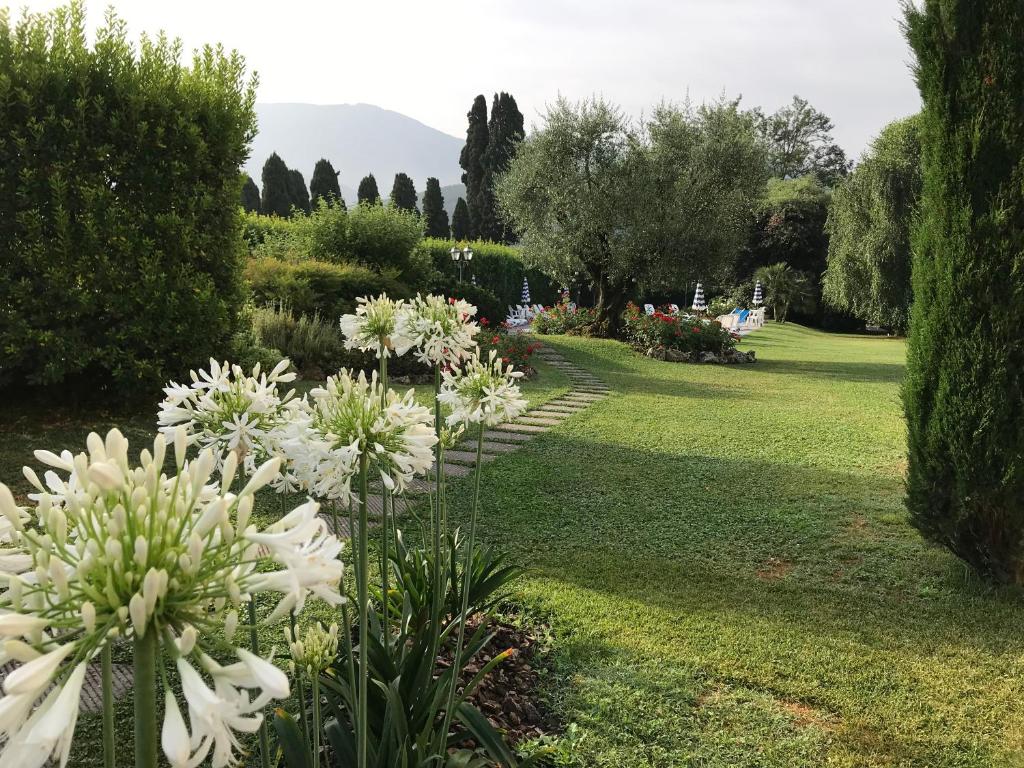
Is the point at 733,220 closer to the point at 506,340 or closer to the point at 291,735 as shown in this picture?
the point at 506,340

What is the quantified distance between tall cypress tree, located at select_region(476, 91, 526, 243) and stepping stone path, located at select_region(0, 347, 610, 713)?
2488 cm

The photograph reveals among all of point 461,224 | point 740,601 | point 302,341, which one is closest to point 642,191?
point 302,341

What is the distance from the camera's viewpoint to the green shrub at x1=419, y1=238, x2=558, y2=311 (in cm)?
2330

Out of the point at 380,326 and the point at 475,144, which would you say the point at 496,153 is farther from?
the point at 380,326

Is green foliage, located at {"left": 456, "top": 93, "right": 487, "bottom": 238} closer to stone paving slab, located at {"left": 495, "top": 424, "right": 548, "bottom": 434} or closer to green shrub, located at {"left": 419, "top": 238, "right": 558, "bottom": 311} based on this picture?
green shrub, located at {"left": 419, "top": 238, "right": 558, "bottom": 311}

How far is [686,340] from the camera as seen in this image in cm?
1650

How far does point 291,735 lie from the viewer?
1971 mm

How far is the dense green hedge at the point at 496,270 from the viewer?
23.3 m

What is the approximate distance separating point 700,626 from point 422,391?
7.10m

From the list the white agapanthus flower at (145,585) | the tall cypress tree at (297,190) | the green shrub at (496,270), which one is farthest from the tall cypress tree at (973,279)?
the tall cypress tree at (297,190)

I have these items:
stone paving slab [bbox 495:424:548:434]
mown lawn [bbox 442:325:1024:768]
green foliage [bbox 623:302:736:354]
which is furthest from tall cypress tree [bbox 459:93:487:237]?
mown lawn [bbox 442:325:1024:768]

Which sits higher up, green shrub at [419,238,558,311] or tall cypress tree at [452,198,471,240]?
tall cypress tree at [452,198,471,240]

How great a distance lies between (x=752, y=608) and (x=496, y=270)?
74.0 ft

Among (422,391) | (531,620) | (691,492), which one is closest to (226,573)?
(531,620)
